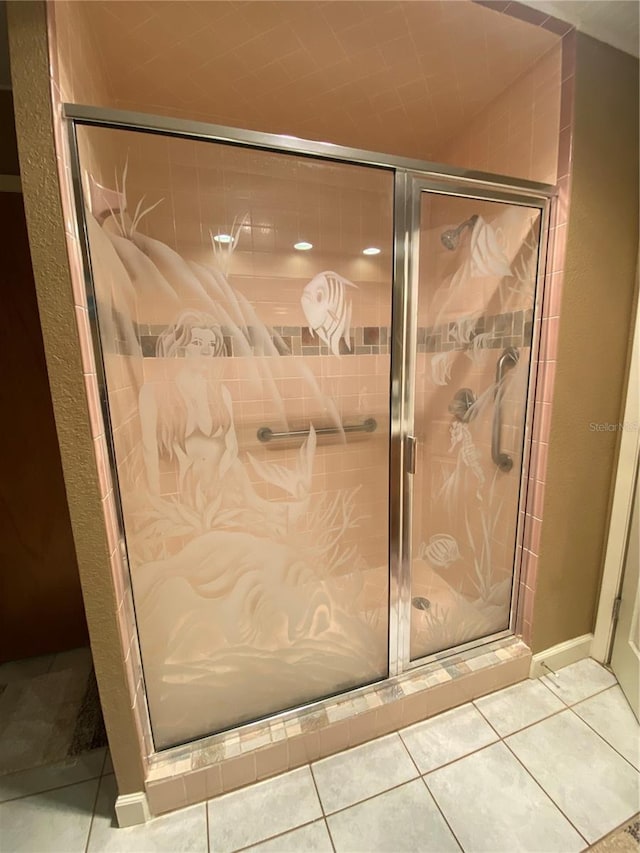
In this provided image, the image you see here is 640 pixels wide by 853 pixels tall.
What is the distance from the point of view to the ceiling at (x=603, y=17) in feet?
3.27

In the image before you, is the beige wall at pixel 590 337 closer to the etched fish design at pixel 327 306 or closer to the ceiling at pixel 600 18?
the ceiling at pixel 600 18

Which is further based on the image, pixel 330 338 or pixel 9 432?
pixel 9 432

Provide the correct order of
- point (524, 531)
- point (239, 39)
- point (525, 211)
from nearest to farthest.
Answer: point (239, 39) → point (525, 211) → point (524, 531)

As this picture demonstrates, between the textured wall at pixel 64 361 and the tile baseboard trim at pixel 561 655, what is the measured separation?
1430 mm

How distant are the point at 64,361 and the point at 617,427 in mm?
1776

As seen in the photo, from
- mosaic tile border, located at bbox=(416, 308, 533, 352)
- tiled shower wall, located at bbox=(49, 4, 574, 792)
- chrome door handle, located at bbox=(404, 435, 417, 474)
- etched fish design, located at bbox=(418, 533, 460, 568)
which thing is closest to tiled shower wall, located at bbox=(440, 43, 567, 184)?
tiled shower wall, located at bbox=(49, 4, 574, 792)

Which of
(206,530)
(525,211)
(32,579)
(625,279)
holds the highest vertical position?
(525,211)

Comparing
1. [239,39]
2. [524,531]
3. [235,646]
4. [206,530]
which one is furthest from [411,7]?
[235,646]

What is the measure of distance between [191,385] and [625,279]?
4.90 feet

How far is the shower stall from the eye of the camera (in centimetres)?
92

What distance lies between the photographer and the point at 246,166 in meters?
1.00

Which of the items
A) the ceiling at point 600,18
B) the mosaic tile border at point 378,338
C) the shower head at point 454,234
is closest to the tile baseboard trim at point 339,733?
the mosaic tile border at point 378,338

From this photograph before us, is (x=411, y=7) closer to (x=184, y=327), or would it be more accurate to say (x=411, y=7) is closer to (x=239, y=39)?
(x=239, y=39)

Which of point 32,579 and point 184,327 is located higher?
point 184,327
